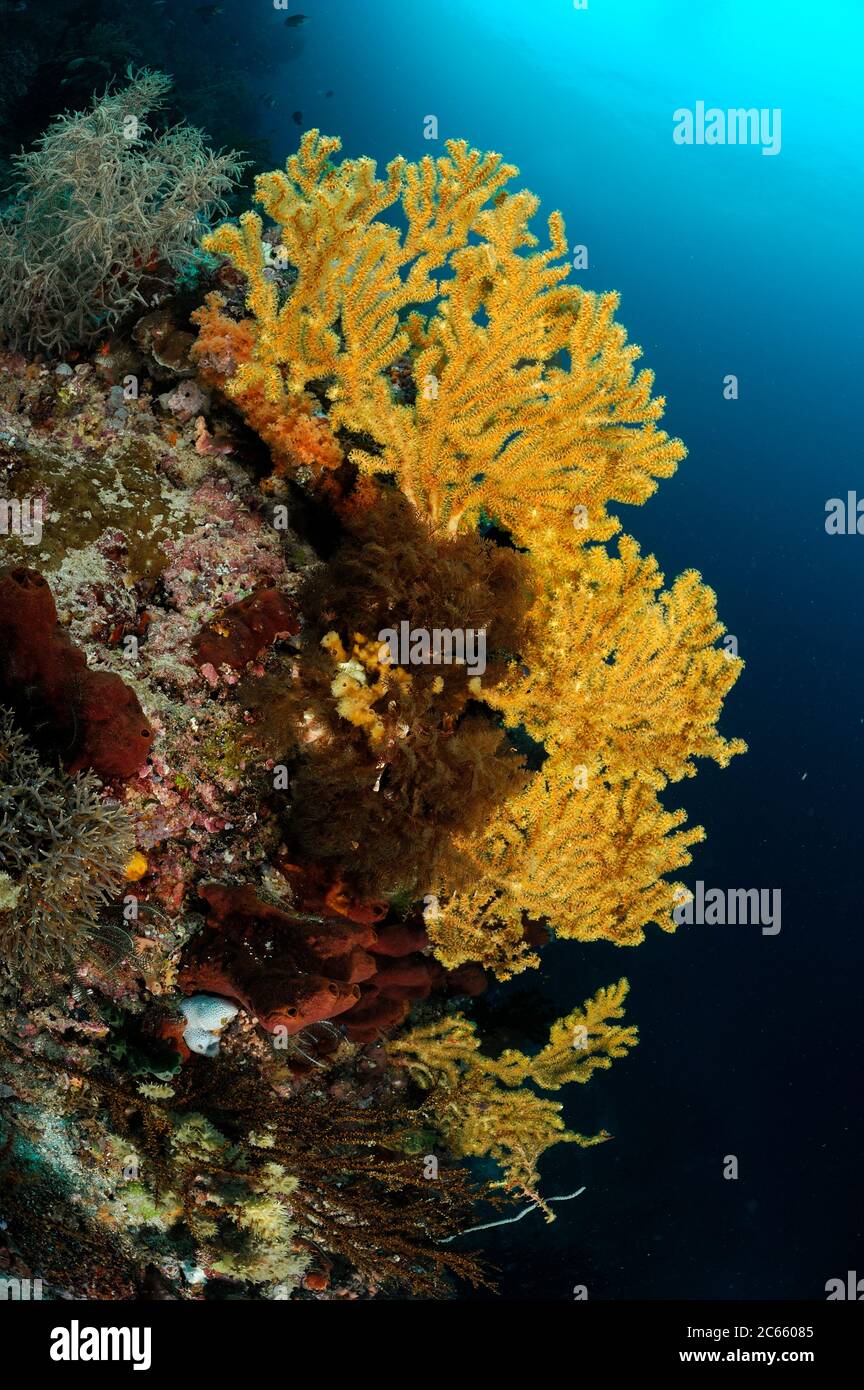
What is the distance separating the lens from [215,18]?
56.2 ft

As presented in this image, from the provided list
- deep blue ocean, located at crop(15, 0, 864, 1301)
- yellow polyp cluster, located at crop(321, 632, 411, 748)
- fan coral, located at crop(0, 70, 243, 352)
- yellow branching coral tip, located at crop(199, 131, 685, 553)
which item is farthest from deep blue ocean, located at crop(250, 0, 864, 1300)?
fan coral, located at crop(0, 70, 243, 352)

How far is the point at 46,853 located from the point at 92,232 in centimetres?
405

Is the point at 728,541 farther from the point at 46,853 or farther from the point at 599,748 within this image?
the point at 46,853

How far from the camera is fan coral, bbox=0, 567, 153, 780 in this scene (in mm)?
2871

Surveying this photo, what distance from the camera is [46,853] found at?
289 centimetres

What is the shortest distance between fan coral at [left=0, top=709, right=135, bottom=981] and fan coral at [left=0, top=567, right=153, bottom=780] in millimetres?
111

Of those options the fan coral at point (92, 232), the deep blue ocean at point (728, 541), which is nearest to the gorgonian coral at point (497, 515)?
the fan coral at point (92, 232)

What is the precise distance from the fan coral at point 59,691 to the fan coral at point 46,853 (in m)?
0.11

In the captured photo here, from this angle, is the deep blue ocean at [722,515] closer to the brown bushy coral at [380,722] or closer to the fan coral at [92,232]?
the brown bushy coral at [380,722]

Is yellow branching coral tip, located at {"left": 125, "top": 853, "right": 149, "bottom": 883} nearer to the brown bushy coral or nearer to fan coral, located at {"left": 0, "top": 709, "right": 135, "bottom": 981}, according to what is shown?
fan coral, located at {"left": 0, "top": 709, "right": 135, "bottom": 981}

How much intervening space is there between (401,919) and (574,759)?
1.57 m

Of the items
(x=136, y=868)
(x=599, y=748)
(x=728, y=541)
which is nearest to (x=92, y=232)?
(x=136, y=868)

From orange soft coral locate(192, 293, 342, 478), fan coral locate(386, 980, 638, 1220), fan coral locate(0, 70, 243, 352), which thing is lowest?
fan coral locate(386, 980, 638, 1220)
